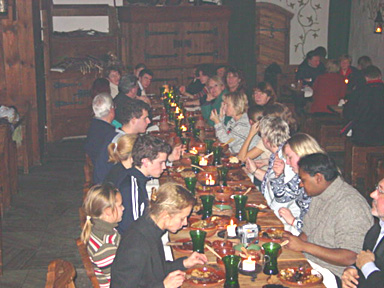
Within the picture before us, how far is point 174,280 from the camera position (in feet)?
10.3

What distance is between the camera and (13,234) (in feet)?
21.3

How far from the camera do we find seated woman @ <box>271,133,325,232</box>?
4238mm

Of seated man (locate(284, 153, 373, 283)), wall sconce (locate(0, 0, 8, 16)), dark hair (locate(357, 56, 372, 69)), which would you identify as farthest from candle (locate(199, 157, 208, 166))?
dark hair (locate(357, 56, 372, 69))

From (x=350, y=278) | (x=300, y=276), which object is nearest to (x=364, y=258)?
(x=350, y=278)

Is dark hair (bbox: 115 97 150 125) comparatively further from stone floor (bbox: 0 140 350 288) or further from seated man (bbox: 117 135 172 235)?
stone floor (bbox: 0 140 350 288)

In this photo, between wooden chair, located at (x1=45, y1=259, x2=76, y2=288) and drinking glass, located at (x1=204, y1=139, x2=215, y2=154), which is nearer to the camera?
wooden chair, located at (x1=45, y1=259, x2=76, y2=288)

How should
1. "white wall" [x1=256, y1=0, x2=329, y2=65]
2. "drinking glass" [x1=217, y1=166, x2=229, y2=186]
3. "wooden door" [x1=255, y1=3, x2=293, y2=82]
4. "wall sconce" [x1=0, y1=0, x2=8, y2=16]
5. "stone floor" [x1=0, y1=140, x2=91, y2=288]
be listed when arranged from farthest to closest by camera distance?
"white wall" [x1=256, y1=0, x2=329, y2=65] < "wooden door" [x1=255, y1=3, x2=293, y2=82] < "wall sconce" [x1=0, y1=0, x2=8, y2=16] < "stone floor" [x1=0, y1=140, x2=91, y2=288] < "drinking glass" [x1=217, y1=166, x2=229, y2=186]

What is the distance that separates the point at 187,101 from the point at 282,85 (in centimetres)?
341

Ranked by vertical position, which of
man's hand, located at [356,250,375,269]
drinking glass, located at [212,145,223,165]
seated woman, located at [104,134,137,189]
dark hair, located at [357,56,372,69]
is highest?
dark hair, located at [357,56,372,69]

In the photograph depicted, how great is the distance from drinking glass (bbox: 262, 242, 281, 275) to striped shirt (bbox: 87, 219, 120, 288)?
3.08ft

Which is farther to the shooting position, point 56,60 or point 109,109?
point 56,60

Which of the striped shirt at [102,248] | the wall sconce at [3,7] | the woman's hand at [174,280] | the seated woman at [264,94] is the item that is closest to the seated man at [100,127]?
the seated woman at [264,94]

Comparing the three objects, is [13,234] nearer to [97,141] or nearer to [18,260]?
[18,260]

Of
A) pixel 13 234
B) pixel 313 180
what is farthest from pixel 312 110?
pixel 313 180
